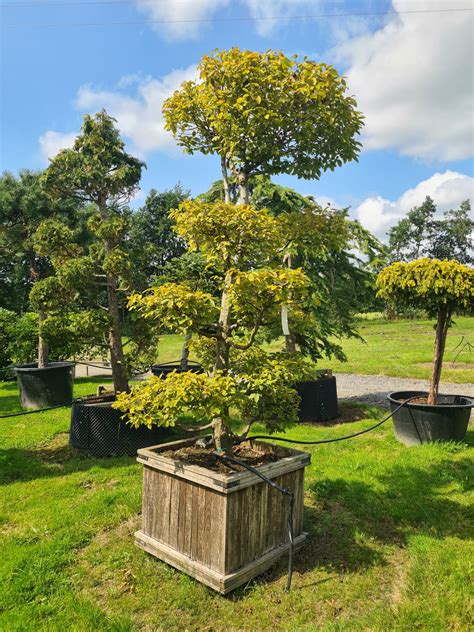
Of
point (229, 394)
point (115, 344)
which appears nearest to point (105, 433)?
point (115, 344)

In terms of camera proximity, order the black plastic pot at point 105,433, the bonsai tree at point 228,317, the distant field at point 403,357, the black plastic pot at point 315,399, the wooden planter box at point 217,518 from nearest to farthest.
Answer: the wooden planter box at point 217,518 → the bonsai tree at point 228,317 → the black plastic pot at point 105,433 → the black plastic pot at point 315,399 → the distant field at point 403,357

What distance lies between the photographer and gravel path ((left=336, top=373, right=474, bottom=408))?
9.38m

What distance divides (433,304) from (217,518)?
4698 millimetres

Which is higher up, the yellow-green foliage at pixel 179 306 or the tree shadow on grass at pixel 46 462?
the yellow-green foliage at pixel 179 306

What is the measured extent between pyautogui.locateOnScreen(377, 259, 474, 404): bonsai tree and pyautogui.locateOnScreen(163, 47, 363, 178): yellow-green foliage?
2.52m

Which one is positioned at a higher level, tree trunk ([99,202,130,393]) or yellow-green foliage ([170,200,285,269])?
yellow-green foliage ([170,200,285,269])

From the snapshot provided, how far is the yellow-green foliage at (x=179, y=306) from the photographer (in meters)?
3.14

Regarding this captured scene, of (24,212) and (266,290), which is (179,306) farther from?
(24,212)

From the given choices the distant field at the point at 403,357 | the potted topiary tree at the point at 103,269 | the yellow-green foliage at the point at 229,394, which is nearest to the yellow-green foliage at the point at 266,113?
the yellow-green foliage at the point at 229,394

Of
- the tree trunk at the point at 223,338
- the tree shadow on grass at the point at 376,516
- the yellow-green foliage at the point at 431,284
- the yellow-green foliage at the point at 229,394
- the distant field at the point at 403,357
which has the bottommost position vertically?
the tree shadow on grass at the point at 376,516

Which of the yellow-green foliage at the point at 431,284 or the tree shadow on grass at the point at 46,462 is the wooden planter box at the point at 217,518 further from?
the yellow-green foliage at the point at 431,284

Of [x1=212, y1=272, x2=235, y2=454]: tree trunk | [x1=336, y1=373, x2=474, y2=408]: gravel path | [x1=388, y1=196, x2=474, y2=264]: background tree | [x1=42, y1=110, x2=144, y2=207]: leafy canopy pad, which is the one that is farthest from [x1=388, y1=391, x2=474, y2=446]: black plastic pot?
[x1=388, y1=196, x2=474, y2=264]: background tree

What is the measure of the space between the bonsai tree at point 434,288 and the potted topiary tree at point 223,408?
2.97m

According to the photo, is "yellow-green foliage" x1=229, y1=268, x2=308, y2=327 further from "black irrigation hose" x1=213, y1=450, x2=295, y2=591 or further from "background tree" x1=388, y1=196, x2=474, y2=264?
"background tree" x1=388, y1=196, x2=474, y2=264
